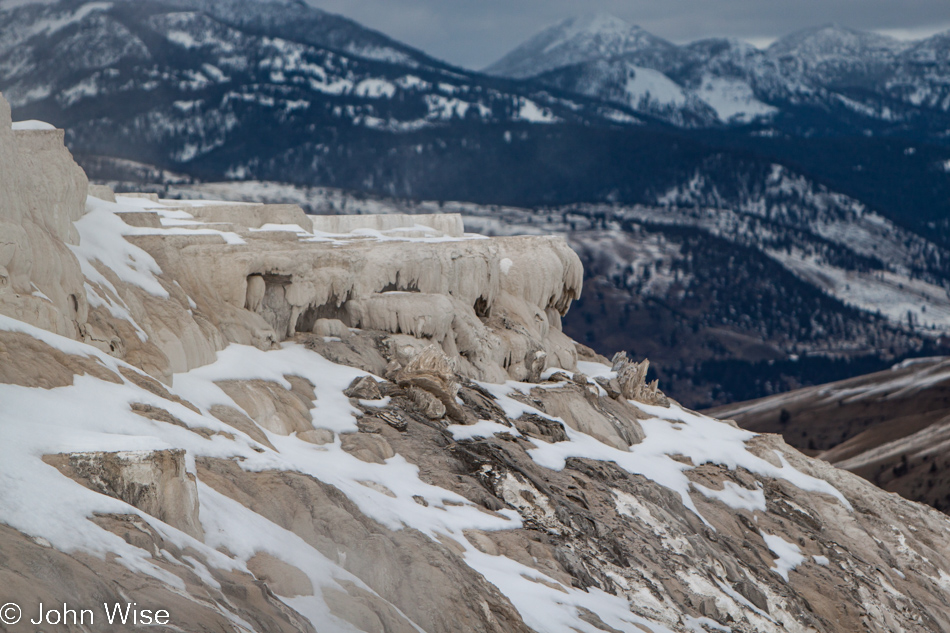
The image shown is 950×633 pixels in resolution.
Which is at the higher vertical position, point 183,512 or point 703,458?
point 183,512

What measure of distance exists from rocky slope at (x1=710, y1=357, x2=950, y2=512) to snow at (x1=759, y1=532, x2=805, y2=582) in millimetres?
81056

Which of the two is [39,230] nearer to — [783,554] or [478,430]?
[478,430]

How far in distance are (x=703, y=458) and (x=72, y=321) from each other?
29257 millimetres

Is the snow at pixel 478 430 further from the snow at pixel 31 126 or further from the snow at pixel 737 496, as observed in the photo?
the snow at pixel 31 126

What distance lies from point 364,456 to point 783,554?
1951 centimetres

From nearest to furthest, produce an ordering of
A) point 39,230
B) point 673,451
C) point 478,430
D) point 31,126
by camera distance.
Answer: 1. point 39,230
2. point 31,126
3. point 478,430
4. point 673,451

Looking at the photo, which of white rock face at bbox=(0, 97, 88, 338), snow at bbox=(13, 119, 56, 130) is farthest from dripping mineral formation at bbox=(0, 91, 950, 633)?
snow at bbox=(13, 119, 56, 130)

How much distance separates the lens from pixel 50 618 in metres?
15.5

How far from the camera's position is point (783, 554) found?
43.9 metres

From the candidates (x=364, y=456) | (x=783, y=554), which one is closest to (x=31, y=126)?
(x=364, y=456)

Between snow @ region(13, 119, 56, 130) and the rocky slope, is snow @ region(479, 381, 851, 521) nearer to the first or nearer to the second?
snow @ region(13, 119, 56, 130)

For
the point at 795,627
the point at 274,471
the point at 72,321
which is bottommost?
the point at 795,627

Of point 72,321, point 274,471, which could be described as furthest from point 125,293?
point 274,471

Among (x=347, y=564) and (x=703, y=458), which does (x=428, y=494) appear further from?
(x=703, y=458)
